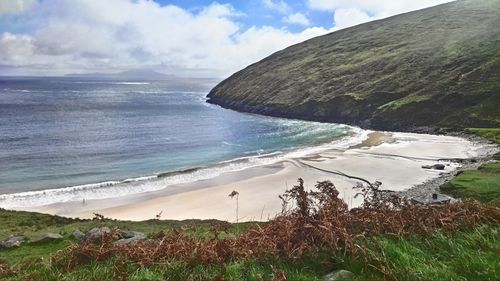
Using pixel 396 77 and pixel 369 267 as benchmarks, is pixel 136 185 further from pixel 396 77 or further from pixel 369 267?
pixel 396 77

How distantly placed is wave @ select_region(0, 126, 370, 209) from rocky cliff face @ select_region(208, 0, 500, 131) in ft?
150

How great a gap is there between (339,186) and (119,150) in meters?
36.2

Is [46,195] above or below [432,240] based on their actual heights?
below

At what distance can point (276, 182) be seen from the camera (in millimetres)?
42062

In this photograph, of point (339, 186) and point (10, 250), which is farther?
point (339, 186)

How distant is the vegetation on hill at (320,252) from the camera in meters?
6.92

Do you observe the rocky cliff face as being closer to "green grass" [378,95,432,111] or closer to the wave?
"green grass" [378,95,432,111]

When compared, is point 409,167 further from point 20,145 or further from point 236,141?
point 20,145

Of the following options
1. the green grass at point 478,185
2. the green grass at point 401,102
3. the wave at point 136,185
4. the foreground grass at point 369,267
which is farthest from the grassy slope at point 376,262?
the green grass at point 401,102

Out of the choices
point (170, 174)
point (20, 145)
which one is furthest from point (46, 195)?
point (20, 145)

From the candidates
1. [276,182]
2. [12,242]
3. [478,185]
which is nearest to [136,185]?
[276,182]

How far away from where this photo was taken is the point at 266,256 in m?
7.48

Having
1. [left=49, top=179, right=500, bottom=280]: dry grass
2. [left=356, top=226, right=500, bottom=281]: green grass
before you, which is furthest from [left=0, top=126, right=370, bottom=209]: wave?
[left=356, top=226, right=500, bottom=281]: green grass

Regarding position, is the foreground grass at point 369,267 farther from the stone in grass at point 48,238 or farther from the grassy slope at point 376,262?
the stone in grass at point 48,238
